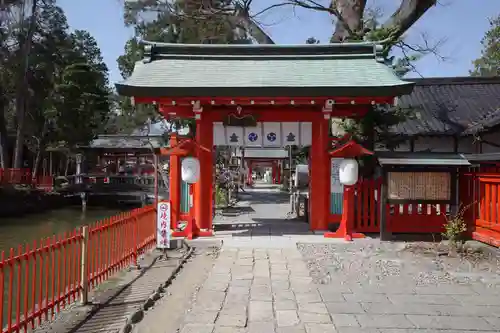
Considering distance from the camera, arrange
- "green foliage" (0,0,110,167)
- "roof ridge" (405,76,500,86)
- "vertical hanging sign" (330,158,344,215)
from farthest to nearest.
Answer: "green foliage" (0,0,110,167)
"roof ridge" (405,76,500,86)
"vertical hanging sign" (330,158,344,215)

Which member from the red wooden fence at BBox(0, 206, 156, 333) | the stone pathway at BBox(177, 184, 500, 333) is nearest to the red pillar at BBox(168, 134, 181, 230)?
the red wooden fence at BBox(0, 206, 156, 333)

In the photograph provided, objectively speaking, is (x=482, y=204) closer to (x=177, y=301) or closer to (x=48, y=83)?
(x=177, y=301)

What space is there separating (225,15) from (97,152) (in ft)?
69.6

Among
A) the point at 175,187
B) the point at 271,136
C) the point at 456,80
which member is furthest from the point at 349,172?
the point at 456,80

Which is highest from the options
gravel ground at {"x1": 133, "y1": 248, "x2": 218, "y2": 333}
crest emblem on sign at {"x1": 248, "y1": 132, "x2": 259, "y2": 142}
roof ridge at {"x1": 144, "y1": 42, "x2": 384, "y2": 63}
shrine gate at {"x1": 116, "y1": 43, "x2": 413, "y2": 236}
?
roof ridge at {"x1": 144, "y1": 42, "x2": 384, "y2": 63}

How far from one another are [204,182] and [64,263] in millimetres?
5225

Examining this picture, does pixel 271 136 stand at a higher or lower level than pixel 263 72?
lower

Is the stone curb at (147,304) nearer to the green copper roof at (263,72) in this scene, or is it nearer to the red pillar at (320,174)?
the red pillar at (320,174)

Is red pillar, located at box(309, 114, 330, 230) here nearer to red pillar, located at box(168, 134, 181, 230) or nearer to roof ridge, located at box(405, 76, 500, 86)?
red pillar, located at box(168, 134, 181, 230)

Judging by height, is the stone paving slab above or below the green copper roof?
below

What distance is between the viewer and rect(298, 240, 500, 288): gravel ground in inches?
270

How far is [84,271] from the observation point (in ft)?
20.2

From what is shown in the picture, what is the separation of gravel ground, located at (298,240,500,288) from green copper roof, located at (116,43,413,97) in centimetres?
345

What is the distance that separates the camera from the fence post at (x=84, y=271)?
6143 mm
